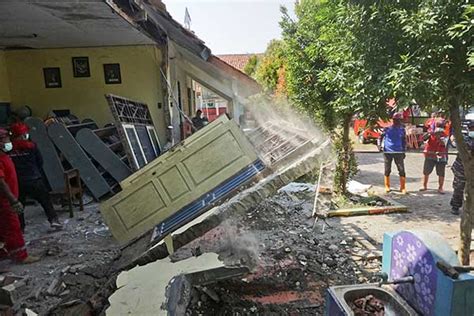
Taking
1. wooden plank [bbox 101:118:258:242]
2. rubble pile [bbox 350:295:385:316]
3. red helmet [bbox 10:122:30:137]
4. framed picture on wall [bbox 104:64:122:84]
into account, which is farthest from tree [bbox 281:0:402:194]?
red helmet [bbox 10:122:30:137]

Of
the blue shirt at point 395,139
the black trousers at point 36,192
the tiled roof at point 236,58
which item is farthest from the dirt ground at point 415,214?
the tiled roof at point 236,58

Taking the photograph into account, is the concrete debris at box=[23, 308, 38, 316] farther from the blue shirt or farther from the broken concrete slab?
the blue shirt

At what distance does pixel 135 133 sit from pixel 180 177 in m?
2.66

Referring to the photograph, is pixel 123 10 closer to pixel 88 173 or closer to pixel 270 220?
pixel 88 173

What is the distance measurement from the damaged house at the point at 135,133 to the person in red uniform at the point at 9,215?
105cm

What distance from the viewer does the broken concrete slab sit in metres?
2.92

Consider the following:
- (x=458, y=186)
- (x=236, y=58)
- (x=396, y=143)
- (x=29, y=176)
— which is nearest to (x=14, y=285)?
(x=29, y=176)

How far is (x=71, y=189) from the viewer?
6.03 m

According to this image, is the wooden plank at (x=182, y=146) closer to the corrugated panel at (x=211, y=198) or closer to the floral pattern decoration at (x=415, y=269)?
the corrugated panel at (x=211, y=198)

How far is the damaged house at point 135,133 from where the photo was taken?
3.85 m

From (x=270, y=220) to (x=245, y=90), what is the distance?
7509 millimetres

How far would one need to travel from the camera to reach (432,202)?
7109 millimetres

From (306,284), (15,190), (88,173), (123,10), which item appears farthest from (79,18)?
(306,284)

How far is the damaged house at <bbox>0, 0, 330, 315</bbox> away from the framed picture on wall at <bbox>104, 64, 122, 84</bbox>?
0.03m
